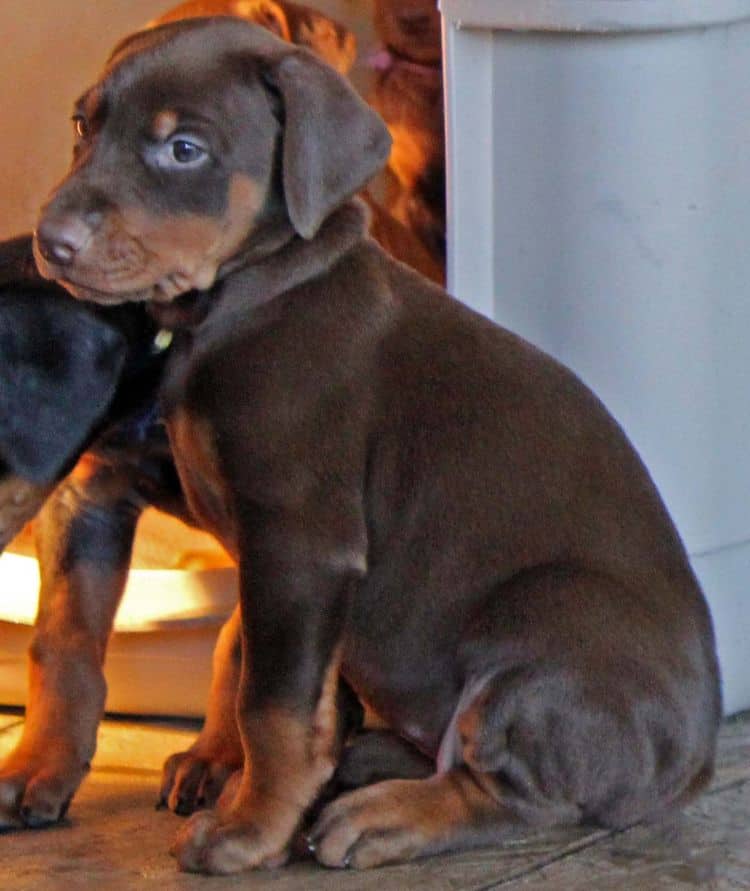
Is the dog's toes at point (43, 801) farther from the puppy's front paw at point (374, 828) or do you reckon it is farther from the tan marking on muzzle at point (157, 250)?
the tan marking on muzzle at point (157, 250)

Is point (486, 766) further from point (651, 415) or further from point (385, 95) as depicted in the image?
point (385, 95)

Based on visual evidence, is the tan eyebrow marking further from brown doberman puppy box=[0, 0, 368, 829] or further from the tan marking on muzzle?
brown doberman puppy box=[0, 0, 368, 829]

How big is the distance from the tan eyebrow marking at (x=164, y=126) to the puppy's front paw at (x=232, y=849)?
3.35 feet

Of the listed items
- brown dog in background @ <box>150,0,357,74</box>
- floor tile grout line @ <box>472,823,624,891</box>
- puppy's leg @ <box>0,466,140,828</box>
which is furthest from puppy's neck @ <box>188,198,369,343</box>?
brown dog in background @ <box>150,0,357,74</box>

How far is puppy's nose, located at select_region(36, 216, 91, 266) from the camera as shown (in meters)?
2.52

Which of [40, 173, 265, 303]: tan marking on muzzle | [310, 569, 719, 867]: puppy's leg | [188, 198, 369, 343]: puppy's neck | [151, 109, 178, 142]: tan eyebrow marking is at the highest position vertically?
[151, 109, 178, 142]: tan eyebrow marking

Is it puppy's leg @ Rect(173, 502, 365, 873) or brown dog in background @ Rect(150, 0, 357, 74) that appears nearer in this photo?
puppy's leg @ Rect(173, 502, 365, 873)

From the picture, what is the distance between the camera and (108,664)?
3539mm

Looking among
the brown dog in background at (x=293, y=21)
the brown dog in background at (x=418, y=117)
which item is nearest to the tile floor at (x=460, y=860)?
the brown dog in background at (x=418, y=117)

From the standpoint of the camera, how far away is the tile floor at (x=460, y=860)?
260cm

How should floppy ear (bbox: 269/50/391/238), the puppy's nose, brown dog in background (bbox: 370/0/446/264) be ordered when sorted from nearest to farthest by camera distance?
the puppy's nose, floppy ear (bbox: 269/50/391/238), brown dog in background (bbox: 370/0/446/264)

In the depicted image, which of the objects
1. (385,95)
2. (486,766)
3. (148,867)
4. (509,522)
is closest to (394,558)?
(509,522)

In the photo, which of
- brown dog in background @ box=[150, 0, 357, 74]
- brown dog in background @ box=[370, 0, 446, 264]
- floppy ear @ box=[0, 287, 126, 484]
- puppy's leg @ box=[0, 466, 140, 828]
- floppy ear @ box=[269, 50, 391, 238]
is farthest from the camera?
brown dog in background @ box=[370, 0, 446, 264]

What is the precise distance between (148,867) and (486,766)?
1.78 feet
